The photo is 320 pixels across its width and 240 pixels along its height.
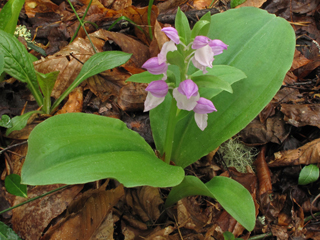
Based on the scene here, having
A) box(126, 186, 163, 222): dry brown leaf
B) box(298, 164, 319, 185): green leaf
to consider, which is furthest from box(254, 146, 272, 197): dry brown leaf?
box(126, 186, 163, 222): dry brown leaf

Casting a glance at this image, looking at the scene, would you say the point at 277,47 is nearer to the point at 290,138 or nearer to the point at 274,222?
the point at 290,138

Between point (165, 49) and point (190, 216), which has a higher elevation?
point (165, 49)

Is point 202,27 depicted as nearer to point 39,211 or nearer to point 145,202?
point 145,202

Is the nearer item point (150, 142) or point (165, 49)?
point (165, 49)

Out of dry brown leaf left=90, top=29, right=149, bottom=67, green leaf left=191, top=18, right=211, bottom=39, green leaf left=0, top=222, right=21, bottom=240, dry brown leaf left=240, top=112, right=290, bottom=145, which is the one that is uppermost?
green leaf left=191, top=18, right=211, bottom=39

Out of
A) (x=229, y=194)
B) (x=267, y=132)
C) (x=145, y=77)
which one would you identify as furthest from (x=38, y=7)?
(x=229, y=194)

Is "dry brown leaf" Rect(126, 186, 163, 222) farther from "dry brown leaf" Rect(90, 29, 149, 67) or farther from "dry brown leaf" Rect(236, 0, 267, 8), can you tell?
"dry brown leaf" Rect(236, 0, 267, 8)

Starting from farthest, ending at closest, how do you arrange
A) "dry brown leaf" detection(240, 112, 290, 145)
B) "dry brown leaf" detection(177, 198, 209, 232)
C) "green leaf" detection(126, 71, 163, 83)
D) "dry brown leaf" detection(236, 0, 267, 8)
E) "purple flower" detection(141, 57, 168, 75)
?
"dry brown leaf" detection(236, 0, 267, 8) → "dry brown leaf" detection(240, 112, 290, 145) → "dry brown leaf" detection(177, 198, 209, 232) → "green leaf" detection(126, 71, 163, 83) → "purple flower" detection(141, 57, 168, 75)

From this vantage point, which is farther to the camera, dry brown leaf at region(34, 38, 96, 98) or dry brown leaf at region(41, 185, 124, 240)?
dry brown leaf at region(34, 38, 96, 98)
